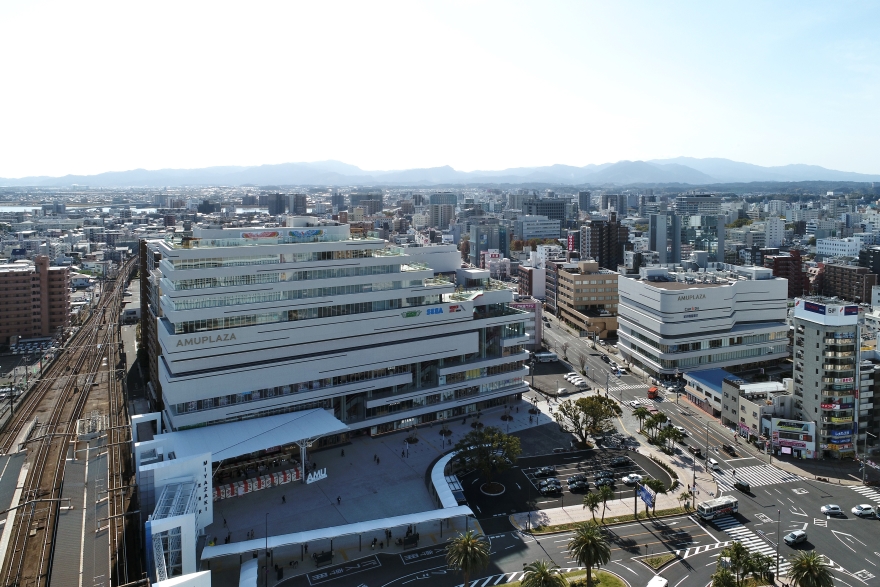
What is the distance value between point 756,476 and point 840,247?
371 feet

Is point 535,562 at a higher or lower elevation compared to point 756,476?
higher

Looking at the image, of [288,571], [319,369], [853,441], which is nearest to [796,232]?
[853,441]

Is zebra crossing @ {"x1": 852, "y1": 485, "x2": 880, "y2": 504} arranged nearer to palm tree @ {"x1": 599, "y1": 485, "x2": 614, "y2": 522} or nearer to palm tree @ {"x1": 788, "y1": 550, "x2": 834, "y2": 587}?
palm tree @ {"x1": 788, "y1": 550, "x2": 834, "y2": 587}

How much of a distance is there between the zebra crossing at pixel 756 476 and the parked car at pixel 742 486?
240 millimetres

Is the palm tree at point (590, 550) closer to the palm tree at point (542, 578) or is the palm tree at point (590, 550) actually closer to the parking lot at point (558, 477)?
the palm tree at point (542, 578)

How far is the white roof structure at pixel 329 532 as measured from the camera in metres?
31.4

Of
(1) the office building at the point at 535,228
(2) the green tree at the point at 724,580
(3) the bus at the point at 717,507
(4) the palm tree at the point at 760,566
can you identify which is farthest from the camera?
(1) the office building at the point at 535,228

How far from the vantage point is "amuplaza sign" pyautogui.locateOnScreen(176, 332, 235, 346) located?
135 feet

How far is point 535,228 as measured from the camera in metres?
180

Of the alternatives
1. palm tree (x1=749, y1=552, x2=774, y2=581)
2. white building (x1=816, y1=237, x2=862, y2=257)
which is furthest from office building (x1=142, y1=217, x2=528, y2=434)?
white building (x1=816, y1=237, x2=862, y2=257)

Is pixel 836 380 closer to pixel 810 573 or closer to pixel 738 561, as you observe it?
pixel 810 573

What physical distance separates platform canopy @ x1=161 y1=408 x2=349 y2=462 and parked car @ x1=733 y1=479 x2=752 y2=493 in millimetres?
25573

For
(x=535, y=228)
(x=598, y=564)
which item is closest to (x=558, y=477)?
(x=598, y=564)

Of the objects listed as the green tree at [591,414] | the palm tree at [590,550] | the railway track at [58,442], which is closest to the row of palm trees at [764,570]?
the palm tree at [590,550]
